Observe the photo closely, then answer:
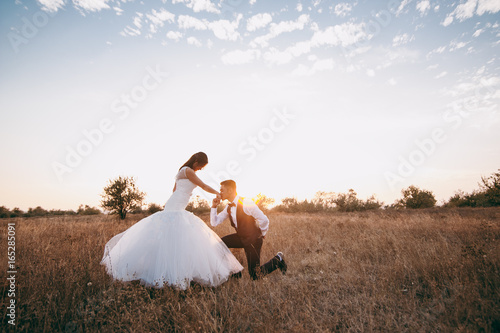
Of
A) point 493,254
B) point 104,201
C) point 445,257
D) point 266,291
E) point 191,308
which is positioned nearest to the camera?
point 191,308

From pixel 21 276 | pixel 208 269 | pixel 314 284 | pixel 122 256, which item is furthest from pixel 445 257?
pixel 21 276

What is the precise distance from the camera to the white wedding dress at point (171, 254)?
328 centimetres

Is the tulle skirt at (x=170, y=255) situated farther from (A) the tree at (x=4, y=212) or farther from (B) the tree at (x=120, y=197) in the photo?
(A) the tree at (x=4, y=212)

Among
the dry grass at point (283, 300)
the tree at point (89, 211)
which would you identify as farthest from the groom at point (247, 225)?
the tree at point (89, 211)

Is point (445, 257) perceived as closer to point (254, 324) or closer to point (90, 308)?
point (254, 324)

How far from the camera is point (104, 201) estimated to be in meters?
21.2

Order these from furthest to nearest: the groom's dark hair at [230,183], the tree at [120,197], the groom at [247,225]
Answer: the tree at [120,197], the groom's dark hair at [230,183], the groom at [247,225]

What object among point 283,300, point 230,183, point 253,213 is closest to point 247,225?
point 253,213

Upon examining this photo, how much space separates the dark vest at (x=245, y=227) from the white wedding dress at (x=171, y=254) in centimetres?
68

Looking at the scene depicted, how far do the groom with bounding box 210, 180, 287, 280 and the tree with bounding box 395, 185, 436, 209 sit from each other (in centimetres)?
2722

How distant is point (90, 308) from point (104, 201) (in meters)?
21.9

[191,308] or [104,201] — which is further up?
[104,201]

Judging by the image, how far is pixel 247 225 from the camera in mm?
4695

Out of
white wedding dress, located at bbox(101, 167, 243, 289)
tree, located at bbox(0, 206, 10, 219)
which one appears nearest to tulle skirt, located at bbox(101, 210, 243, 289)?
white wedding dress, located at bbox(101, 167, 243, 289)
